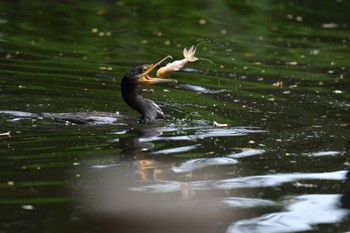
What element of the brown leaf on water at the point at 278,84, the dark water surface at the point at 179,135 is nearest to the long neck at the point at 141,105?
the dark water surface at the point at 179,135

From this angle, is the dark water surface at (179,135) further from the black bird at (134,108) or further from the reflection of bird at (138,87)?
the reflection of bird at (138,87)

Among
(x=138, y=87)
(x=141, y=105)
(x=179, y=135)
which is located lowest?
(x=179, y=135)

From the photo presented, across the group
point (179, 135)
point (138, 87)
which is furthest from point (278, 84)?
point (179, 135)

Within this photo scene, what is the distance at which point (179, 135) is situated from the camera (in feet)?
31.9

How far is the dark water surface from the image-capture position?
23.4 feet

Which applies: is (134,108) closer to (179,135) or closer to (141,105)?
(141,105)

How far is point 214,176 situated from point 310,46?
9345 mm

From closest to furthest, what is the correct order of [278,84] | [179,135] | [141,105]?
[179,135] → [141,105] → [278,84]

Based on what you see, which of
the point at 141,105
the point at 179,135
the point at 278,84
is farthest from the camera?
the point at 278,84

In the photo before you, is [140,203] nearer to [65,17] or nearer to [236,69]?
[236,69]

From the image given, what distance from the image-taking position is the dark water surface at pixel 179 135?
23.4 ft

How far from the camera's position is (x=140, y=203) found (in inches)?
287

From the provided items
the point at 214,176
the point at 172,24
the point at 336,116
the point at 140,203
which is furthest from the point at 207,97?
the point at 172,24

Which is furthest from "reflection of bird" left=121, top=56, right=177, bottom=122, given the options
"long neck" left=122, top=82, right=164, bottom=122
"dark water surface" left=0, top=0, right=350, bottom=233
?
"dark water surface" left=0, top=0, right=350, bottom=233
